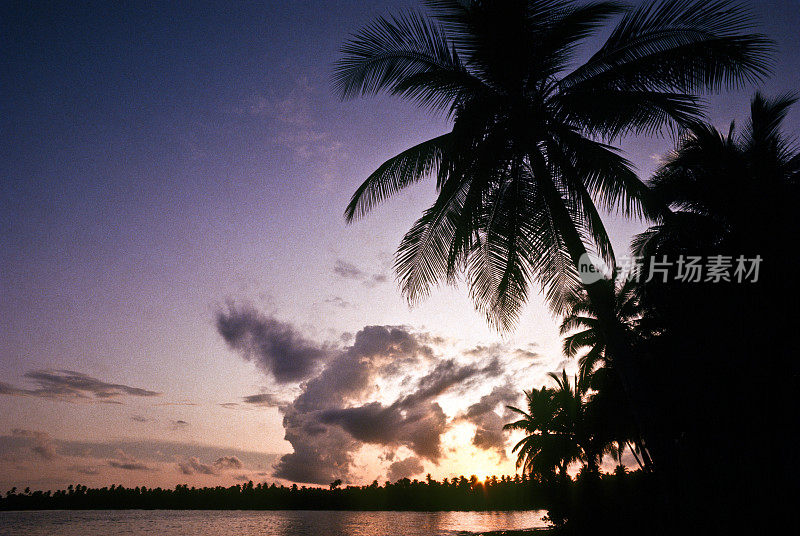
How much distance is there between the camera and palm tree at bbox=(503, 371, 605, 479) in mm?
33562

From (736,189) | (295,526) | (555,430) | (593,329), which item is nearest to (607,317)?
(736,189)

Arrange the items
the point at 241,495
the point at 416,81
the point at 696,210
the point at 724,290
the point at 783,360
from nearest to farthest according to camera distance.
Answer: the point at 416,81 → the point at 783,360 → the point at 724,290 → the point at 696,210 → the point at 241,495

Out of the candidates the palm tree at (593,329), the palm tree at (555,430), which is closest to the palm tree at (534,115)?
the palm tree at (593,329)

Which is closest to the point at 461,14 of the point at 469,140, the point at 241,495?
the point at 469,140

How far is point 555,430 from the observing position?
35344 millimetres

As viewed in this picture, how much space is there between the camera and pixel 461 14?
9117 mm

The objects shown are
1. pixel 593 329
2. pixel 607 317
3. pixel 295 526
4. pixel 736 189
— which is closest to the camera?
pixel 607 317

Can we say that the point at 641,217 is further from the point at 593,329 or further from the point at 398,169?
the point at 593,329

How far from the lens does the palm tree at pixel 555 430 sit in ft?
110

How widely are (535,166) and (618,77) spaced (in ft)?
7.80

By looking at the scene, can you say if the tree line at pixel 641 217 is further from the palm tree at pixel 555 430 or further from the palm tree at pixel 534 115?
the palm tree at pixel 555 430

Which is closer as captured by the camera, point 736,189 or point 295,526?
point 736,189

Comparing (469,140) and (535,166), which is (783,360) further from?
(469,140)

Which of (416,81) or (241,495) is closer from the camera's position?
(416,81)
